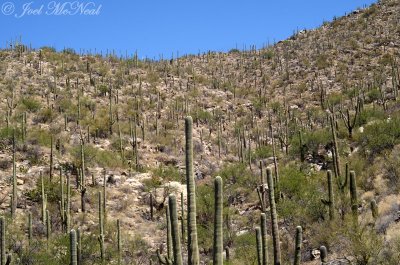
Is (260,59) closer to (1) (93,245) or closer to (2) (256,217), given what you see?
(2) (256,217)

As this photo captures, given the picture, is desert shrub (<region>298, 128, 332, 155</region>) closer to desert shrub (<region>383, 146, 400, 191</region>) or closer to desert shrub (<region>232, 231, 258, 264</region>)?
desert shrub (<region>383, 146, 400, 191</region>)

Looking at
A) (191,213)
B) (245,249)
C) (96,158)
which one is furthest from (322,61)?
(191,213)

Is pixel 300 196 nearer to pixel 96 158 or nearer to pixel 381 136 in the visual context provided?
pixel 381 136

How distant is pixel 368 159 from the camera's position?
1858 centimetres

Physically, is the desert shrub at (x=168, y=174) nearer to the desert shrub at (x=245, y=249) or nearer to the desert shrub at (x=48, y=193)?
the desert shrub at (x=48, y=193)

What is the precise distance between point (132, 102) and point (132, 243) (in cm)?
1578

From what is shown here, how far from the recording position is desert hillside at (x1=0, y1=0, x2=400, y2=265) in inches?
564

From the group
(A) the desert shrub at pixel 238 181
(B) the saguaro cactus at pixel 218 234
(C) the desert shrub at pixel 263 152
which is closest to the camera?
(B) the saguaro cactus at pixel 218 234

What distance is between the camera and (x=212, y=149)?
90.9ft

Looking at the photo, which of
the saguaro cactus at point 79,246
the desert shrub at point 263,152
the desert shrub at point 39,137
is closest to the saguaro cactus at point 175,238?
the saguaro cactus at point 79,246

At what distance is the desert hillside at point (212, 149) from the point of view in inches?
564

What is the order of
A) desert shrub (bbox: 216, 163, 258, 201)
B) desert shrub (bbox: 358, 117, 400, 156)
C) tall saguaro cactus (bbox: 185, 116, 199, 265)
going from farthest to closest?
desert shrub (bbox: 216, 163, 258, 201), desert shrub (bbox: 358, 117, 400, 156), tall saguaro cactus (bbox: 185, 116, 199, 265)

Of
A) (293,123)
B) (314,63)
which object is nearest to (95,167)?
(293,123)

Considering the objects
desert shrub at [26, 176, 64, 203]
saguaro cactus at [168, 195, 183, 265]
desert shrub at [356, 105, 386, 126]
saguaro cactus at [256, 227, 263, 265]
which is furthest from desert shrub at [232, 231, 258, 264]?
desert shrub at [356, 105, 386, 126]
